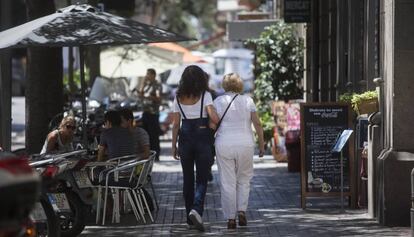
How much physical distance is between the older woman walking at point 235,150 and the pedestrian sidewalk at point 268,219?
324mm

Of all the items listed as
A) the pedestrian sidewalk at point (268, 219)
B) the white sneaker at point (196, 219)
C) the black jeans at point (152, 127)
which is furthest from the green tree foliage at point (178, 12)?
the white sneaker at point (196, 219)

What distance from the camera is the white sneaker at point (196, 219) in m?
11.5

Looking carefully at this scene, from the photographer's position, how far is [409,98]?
38.1ft

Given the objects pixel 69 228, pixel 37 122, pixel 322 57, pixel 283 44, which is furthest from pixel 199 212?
pixel 283 44

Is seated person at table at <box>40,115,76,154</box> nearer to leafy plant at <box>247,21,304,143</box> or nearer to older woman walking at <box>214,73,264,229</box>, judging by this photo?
older woman walking at <box>214,73,264,229</box>

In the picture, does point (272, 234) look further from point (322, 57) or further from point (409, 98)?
point (322, 57)

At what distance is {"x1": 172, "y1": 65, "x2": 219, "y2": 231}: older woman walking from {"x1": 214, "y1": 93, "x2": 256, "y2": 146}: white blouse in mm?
105

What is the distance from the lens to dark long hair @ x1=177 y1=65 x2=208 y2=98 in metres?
11.9

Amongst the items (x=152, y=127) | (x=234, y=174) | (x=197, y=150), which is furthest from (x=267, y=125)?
(x=197, y=150)

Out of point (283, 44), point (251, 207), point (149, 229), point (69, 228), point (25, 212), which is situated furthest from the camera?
point (283, 44)

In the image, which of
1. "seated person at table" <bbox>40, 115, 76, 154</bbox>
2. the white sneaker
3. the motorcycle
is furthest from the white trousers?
"seated person at table" <bbox>40, 115, 76, 154</bbox>

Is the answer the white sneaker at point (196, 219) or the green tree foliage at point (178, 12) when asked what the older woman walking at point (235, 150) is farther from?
the green tree foliage at point (178, 12)

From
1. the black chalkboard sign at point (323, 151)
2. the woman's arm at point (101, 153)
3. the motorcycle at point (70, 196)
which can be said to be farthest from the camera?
the black chalkboard sign at point (323, 151)

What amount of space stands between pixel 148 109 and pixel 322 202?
25.1 feet
